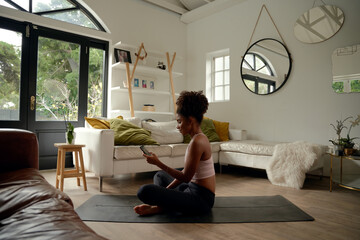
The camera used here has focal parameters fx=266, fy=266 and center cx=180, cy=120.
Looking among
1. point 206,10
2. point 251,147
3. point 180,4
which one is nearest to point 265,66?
point 251,147

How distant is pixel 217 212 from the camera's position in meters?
2.17

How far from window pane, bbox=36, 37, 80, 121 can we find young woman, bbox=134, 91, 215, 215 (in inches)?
110

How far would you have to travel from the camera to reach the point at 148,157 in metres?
1.85

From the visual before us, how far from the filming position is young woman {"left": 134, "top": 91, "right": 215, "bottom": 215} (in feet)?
Answer: 6.19

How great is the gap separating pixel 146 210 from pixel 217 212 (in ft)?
1.90

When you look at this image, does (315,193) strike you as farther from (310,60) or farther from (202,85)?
(202,85)

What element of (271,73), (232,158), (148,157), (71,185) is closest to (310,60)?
(271,73)

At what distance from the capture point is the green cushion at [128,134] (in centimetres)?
319

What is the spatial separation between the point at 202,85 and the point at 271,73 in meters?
1.54

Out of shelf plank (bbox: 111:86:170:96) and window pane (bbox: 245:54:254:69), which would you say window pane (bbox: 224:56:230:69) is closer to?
window pane (bbox: 245:54:254:69)

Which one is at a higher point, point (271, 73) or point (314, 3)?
point (314, 3)

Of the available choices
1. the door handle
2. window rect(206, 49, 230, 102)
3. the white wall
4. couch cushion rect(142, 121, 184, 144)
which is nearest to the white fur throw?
the white wall

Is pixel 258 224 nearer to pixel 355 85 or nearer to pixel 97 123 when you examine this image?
pixel 97 123

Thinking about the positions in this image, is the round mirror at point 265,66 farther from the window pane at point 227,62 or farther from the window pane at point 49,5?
the window pane at point 49,5
